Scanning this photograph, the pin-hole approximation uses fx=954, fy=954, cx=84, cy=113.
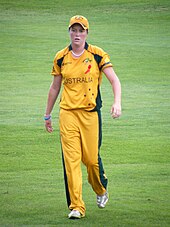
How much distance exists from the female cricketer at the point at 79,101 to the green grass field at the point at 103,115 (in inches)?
19.0

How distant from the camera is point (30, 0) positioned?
40375mm

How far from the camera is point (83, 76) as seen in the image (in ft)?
32.3

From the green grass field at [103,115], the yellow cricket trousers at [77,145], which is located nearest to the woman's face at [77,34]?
the yellow cricket trousers at [77,145]

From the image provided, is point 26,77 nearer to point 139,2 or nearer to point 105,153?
point 105,153

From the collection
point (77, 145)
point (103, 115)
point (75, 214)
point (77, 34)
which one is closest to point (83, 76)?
point (77, 34)

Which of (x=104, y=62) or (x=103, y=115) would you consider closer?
(x=104, y=62)

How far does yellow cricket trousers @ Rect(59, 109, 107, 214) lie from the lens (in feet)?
32.5

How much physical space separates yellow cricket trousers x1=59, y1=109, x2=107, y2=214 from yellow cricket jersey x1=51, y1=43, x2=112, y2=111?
108 millimetres

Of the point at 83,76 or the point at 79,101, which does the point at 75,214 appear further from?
the point at 83,76

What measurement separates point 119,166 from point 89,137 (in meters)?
3.53

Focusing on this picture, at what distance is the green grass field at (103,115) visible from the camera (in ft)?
34.8

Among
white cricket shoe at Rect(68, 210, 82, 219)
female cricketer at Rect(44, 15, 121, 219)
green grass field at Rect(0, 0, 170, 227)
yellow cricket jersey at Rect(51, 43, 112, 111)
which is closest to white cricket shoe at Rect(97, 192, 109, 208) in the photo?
green grass field at Rect(0, 0, 170, 227)

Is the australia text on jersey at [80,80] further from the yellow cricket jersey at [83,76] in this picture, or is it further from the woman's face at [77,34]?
the woman's face at [77,34]

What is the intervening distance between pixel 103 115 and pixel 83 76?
9.07 m
